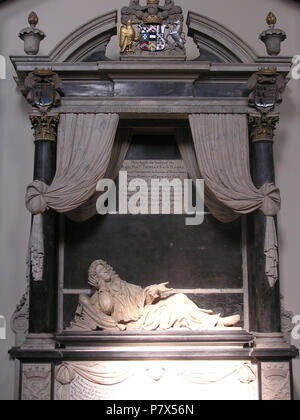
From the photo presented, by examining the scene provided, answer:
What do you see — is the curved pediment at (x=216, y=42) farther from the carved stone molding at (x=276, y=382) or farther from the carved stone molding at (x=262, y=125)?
the carved stone molding at (x=276, y=382)

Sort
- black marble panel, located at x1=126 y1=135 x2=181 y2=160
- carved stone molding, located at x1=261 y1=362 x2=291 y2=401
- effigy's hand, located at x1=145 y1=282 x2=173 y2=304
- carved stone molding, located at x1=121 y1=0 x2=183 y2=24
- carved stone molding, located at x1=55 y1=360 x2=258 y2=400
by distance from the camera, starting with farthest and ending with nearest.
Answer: black marble panel, located at x1=126 y1=135 x2=181 y2=160
carved stone molding, located at x1=121 y1=0 x2=183 y2=24
effigy's hand, located at x1=145 y1=282 x2=173 y2=304
carved stone molding, located at x1=55 y1=360 x2=258 y2=400
carved stone molding, located at x1=261 y1=362 x2=291 y2=401

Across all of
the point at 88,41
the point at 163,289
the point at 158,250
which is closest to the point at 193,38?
the point at 88,41

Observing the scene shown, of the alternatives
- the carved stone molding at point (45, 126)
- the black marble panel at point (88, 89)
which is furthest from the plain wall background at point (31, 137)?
the black marble panel at point (88, 89)

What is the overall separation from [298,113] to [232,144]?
4.75 feet

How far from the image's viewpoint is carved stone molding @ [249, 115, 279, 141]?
277 inches

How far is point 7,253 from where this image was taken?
772 cm

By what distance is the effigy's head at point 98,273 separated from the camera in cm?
714

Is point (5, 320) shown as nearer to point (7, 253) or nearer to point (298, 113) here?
point (7, 253)

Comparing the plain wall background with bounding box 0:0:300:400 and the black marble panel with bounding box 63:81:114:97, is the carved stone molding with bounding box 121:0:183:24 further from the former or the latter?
the plain wall background with bounding box 0:0:300:400

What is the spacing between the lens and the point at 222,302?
291 inches

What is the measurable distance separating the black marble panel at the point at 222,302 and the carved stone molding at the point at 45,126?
2246 mm

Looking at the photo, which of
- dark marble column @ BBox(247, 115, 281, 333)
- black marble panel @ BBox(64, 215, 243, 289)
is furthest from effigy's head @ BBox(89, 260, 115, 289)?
dark marble column @ BBox(247, 115, 281, 333)

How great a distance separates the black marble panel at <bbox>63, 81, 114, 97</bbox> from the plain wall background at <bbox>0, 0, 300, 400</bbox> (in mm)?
1015

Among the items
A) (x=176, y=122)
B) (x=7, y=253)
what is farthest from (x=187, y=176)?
(x=7, y=253)
